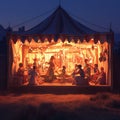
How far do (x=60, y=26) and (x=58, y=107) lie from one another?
7.07 metres

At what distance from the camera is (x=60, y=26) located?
762 inches

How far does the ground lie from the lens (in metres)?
11.1

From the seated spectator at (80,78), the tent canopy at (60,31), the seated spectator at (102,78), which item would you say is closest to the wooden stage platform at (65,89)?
the seated spectator at (80,78)

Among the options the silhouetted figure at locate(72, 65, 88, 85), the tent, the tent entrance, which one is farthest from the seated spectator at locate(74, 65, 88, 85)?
the tent entrance

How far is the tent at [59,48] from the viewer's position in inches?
704

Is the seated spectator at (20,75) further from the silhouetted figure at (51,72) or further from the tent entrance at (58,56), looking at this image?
the silhouetted figure at (51,72)

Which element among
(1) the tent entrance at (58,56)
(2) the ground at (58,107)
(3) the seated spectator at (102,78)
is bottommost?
(2) the ground at (58,107)

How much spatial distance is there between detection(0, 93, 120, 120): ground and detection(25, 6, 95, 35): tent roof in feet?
10.9

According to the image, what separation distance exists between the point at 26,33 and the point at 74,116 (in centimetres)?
794

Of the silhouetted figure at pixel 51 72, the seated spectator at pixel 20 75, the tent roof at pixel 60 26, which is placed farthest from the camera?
the silhouetted figure at pixel 51 72

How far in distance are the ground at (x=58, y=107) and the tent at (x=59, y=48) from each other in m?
2.14

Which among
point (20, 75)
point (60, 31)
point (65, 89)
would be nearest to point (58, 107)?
point (65, 89)

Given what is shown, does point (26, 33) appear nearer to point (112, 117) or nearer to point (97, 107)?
point (97, 107)

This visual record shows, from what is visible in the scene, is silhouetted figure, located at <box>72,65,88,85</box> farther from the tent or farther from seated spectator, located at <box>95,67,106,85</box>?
seated spectator, located at <box>95,67,106,85</box>
